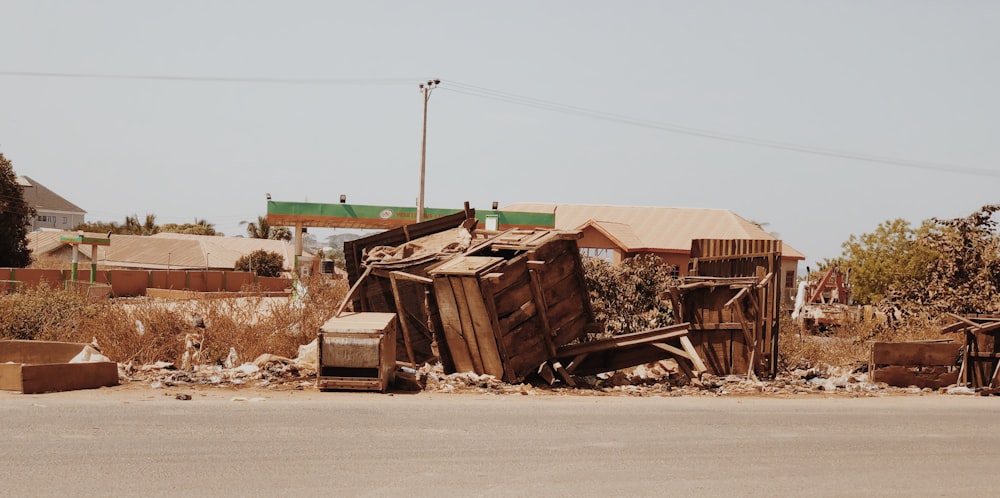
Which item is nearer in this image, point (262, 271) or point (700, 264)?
point (700, 264)

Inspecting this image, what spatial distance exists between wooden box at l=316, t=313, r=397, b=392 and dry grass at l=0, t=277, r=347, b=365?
2.96m

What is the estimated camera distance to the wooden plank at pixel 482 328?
12027 mm

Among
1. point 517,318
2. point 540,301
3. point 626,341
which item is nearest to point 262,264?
point 626,341

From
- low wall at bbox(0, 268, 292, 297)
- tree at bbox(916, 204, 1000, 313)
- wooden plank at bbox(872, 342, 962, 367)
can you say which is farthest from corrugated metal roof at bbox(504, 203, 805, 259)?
wooden plank at bbox(872, 342, 962, 367)

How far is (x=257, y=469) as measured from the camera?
7.25m

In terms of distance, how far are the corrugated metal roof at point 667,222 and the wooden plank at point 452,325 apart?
3452 centimetres

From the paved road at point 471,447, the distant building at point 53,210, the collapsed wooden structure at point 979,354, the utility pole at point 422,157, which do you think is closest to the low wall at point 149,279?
the utility pole at point 422,157

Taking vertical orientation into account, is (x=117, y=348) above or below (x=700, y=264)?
below

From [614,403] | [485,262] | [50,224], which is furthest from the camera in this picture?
[50,224]

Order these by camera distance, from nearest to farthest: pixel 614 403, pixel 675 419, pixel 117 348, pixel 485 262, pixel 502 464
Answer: pixel 502 464 < pixel 675 419 < pixel 614 403 < pixel 485 262 < pixel 117 348

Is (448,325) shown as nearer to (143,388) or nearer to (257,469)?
(143,388)

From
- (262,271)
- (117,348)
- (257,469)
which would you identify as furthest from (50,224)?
(257,469)

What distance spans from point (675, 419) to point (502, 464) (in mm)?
3015

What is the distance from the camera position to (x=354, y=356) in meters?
11.2
